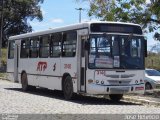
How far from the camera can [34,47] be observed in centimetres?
2442

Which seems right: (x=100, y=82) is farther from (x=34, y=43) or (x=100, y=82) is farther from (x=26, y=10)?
(x=26, y=10)

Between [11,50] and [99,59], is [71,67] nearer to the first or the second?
[99,59]

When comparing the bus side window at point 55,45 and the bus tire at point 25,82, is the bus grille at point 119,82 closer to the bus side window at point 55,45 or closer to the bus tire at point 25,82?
the bus side window at point 55,45

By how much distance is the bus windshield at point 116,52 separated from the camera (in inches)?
733

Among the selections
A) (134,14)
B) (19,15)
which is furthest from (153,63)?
(19,15)

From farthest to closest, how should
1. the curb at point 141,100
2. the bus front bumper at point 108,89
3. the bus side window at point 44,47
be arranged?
the bus side window at point 44,47 < the curb at point 141,100 < the bus front bumper at point 108,89

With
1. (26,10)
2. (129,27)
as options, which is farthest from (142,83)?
(26,10)

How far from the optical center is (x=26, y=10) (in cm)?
7856

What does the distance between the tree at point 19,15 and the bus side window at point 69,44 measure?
56902 millimetres

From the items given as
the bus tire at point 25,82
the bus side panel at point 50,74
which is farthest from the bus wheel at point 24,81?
the bus side panel at point 50,74

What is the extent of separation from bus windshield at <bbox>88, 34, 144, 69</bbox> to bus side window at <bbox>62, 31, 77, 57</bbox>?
4.58ft

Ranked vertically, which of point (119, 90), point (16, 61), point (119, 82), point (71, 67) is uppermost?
point (16, 61)

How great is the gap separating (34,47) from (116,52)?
6.71 m

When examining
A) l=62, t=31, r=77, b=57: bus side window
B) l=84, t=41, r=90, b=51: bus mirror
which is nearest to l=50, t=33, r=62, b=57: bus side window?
l=62, t=31, r=77, b=57: bus side window
